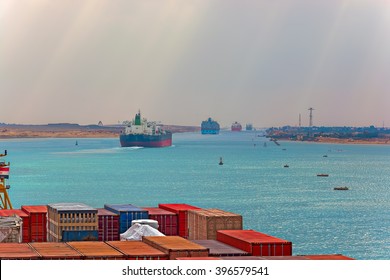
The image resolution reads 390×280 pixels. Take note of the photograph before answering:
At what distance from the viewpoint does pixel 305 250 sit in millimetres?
57750

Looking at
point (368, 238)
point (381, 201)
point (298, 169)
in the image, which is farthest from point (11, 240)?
point (298, 169)

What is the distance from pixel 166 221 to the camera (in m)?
46.8

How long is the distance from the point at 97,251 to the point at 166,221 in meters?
16.4

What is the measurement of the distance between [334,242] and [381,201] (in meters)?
38.3

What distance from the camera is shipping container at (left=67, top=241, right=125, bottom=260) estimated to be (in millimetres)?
29359

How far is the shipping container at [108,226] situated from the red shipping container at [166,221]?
2.35 metres

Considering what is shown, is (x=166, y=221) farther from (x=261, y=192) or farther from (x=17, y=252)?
(x=261, y=192)

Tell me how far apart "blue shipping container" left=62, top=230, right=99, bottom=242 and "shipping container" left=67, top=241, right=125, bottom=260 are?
738cm

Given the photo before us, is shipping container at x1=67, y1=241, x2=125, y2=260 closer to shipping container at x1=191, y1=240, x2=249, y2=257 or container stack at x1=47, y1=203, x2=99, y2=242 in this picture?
shipping container at x1=191, y1=240, x2=249, y2=257

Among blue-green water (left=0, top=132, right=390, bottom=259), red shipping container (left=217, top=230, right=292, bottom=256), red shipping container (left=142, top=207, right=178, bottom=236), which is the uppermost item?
red shipping container (left=217, top=230, right=292, bottom=256)

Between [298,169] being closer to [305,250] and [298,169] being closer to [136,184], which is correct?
[136,184]

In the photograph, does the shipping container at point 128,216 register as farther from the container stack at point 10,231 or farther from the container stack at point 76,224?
the container stack at point 10,231

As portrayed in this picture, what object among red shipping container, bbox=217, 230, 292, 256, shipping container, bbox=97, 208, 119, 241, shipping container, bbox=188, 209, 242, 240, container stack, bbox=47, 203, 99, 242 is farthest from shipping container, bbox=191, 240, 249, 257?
shipping container, bbox=97, 208, 119, 241

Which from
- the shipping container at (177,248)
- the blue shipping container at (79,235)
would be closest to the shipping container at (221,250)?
the shipping container at (177,248)
